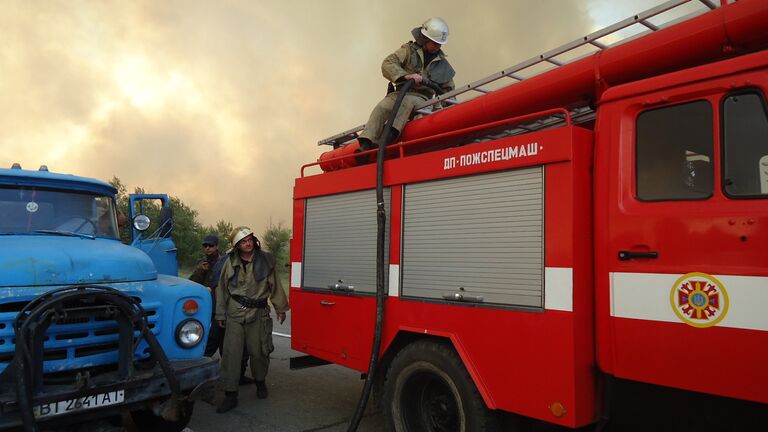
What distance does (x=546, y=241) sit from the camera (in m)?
3.47

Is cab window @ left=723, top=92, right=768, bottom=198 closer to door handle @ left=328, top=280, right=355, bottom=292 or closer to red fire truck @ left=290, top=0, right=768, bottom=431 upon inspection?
red fire truck @ left=290, top=0, right=768, bottom=431

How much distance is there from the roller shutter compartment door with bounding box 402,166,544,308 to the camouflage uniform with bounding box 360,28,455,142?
1.01 meters

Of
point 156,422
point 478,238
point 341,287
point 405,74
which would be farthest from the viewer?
point 405,74

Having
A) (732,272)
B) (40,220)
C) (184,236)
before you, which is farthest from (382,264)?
(184,236)

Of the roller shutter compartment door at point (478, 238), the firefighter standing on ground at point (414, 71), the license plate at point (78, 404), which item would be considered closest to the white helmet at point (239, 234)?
the firefighter standing on ground at point (414, 71)

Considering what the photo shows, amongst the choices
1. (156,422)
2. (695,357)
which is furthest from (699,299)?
(156,422)

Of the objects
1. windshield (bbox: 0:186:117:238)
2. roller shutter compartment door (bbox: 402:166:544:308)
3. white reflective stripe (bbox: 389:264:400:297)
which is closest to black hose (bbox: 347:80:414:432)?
white reflective stripe (bbox: 389:264:400:297)

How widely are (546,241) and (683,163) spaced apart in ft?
3.02

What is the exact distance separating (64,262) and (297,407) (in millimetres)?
2991

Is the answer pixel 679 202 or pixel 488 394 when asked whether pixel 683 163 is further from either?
A: pixel 488 394

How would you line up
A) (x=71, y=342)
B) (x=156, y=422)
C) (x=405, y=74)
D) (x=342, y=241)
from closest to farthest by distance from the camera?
1. (x=71, y=342)
2. (x=156, y=422)
3. (x=342, y=241)
4. (x=405, y=74)

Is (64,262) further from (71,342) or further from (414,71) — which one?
(414,71)

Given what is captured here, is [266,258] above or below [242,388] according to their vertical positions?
above

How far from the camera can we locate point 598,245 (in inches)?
132
